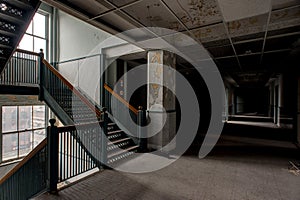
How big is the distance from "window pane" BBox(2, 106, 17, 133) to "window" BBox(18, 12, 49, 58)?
270 cm

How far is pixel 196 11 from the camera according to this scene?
2.70 metres

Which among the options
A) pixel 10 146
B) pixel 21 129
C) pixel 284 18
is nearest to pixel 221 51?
pixel 284 18

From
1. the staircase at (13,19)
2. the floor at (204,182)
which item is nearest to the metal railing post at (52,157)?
the floor at (204,182)

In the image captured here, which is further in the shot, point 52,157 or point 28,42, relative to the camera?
point 28,42

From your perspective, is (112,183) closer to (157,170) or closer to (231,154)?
(157,170)

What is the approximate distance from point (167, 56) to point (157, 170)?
111 inches

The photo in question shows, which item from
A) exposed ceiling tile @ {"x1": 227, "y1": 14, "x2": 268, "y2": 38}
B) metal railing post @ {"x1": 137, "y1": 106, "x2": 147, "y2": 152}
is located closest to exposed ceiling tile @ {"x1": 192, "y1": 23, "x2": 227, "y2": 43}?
exposed ceiling tile @ {"x1": 227, "y1": 14, "x2": 268, "y2": 38}

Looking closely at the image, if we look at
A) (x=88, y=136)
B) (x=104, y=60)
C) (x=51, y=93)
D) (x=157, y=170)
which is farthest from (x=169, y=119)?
(x=51, y=93)

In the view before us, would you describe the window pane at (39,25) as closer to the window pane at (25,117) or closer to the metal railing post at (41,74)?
the metal railing post at (41,74)

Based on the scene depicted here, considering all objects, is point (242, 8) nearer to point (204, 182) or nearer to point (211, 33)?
point (211, 33)

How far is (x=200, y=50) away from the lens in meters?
4.54

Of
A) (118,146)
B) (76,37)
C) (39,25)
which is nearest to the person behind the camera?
(118,146)

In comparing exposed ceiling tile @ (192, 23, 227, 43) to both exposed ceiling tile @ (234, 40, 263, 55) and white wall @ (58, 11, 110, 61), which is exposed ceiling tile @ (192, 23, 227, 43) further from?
white wall @ (58, 11, 110, 61)

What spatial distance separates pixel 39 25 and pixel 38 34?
43 cm
